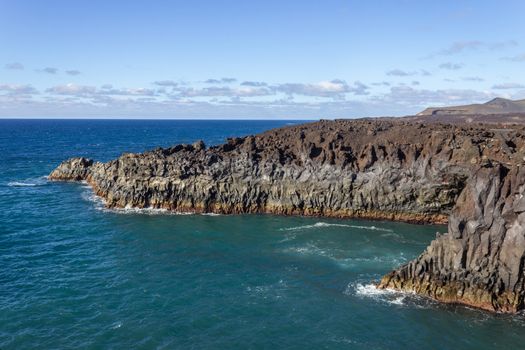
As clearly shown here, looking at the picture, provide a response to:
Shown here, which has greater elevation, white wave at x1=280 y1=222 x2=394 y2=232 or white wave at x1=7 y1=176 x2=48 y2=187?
white wave at x1=7 y1=176 x2=48 y2=187

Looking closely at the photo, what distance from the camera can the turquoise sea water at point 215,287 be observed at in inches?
1312

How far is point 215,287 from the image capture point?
41688 millimetres

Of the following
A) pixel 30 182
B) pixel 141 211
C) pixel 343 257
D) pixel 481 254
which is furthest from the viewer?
pixel 30 182

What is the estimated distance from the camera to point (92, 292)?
40.5m

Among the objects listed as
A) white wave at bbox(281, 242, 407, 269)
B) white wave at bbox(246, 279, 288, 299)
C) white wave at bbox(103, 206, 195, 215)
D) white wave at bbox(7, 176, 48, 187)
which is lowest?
white wave at bbox(246, 279, 288, 299)

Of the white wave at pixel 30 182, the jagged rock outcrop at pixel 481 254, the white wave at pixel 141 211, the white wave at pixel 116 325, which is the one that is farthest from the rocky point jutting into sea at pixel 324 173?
the white wave at pixel 116 325

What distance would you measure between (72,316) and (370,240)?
34.4 m

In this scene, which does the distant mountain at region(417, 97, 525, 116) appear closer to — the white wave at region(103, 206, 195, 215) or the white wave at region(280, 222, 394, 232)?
the white wave at region(280, 222, 394, 232)

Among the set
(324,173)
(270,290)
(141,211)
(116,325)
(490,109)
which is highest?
(490,109)

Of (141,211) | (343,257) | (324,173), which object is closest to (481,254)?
(343,257)

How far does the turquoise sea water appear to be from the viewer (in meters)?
33.3

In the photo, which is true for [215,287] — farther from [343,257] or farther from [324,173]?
[324,173]

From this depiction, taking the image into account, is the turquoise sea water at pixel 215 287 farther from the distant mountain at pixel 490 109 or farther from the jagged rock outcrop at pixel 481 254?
the distant mountain at pixel 490 109

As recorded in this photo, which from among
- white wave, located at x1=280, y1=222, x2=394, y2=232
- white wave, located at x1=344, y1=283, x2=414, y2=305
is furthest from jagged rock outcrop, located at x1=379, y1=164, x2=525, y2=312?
white wave, located at x1=280, y1=222, x2=394, y2=232
